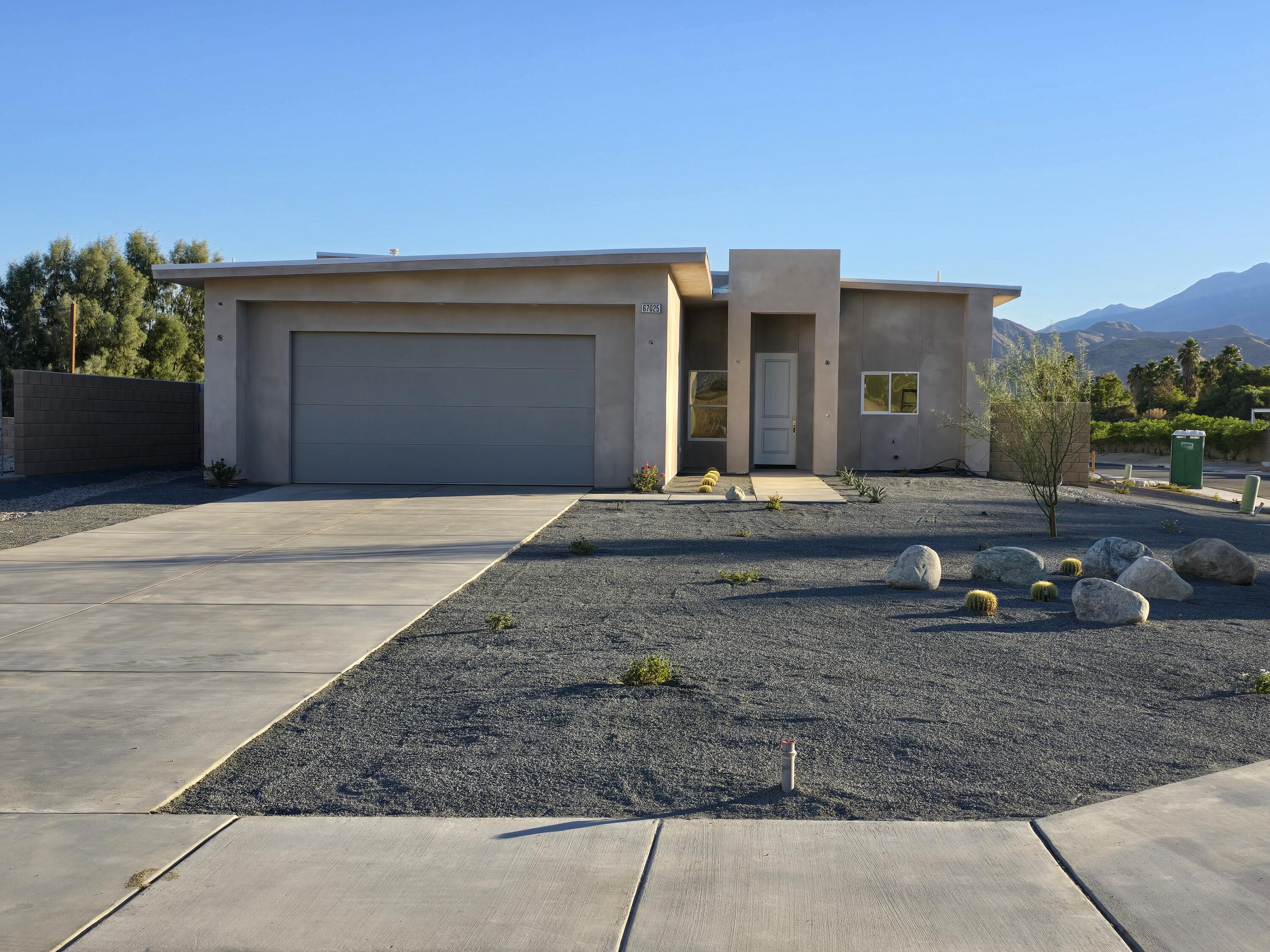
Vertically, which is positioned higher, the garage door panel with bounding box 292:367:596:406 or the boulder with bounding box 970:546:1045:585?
the garage door panel with bounding box 292:367:596:406

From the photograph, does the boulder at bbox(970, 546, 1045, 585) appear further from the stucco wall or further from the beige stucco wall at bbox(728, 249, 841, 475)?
the stucco wall

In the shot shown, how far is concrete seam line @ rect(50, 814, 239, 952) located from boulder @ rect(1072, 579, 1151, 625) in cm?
623

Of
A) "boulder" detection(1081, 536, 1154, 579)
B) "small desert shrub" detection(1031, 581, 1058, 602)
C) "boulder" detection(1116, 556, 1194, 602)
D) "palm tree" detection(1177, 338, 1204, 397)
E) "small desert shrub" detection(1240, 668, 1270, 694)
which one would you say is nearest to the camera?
"small desert shrub" detection(1240, 668, 1270, 694)

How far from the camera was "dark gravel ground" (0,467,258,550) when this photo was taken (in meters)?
12.6

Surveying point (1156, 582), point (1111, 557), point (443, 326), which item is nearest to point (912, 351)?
point (443, 326)

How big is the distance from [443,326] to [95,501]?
6131mm

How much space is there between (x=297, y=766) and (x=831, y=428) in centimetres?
1813

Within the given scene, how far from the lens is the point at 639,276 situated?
17.7m

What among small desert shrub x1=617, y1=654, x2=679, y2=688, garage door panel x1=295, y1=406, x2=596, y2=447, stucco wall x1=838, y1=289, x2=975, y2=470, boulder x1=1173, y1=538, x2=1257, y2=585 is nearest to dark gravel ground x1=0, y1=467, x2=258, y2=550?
garage door panel x1=295, y1=406, x2=596, y2=447

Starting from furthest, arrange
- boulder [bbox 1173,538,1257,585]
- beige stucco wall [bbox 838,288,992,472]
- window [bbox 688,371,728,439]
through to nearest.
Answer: window [bbox 688,371,728,439], beige stucco wall [bbox 838,288,992,472], boulder [bbox 1173,538,1257,585]

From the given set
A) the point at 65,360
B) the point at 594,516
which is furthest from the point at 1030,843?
the point at 65,360

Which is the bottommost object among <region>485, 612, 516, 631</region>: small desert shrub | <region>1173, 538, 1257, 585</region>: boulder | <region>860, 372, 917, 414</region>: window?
<region>485, 612, 516, 631</region>: small desert shrub

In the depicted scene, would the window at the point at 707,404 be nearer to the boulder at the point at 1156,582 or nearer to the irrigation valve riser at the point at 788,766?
the boulder at the point at 1156,582

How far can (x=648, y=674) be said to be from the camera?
19.5ft
